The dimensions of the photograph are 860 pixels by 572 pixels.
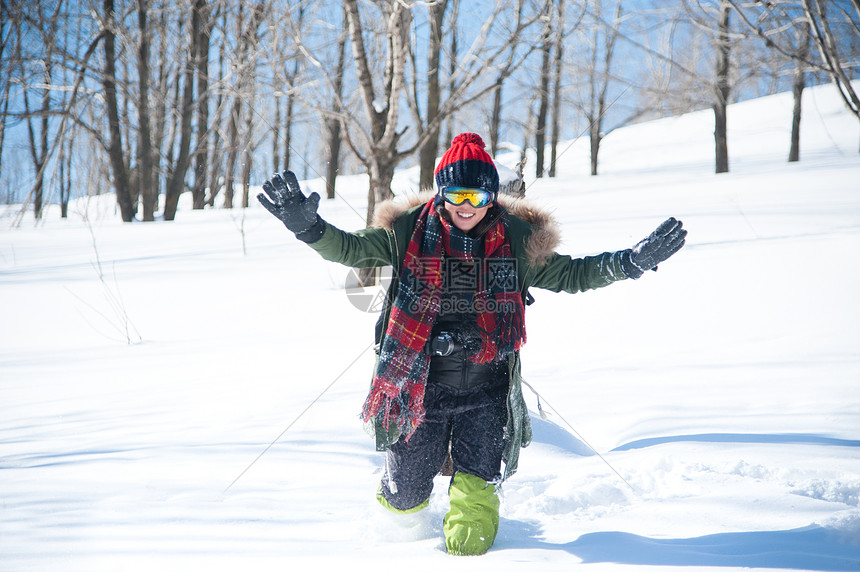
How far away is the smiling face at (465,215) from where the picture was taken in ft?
6.00

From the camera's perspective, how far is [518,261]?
1.92 m

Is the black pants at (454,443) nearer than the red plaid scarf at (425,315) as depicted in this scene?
No

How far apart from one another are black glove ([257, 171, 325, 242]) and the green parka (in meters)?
0.22

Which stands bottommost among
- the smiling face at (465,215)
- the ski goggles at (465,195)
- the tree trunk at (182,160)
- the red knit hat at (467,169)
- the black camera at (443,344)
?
the black camera at (443,344)

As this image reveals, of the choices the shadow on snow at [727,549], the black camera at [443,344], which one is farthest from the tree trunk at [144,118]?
the shadow on snow at [727,549]

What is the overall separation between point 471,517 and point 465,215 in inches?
39.2

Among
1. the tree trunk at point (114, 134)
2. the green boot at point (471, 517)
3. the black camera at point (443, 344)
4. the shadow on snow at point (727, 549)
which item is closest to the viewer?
the shadow on snow at point (727, 549)

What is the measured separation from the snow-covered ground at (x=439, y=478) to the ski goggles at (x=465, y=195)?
0.32 m

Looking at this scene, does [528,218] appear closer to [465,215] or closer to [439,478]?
[465,215]

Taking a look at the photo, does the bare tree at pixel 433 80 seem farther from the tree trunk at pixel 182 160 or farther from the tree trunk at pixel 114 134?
the tree trunk at pixel 182 160

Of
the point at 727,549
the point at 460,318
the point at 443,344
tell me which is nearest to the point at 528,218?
the point at 460,318

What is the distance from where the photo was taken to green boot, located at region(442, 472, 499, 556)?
1.72 meters

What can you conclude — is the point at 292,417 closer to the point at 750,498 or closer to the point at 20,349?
the point at 750,498

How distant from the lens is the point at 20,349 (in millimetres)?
4234
